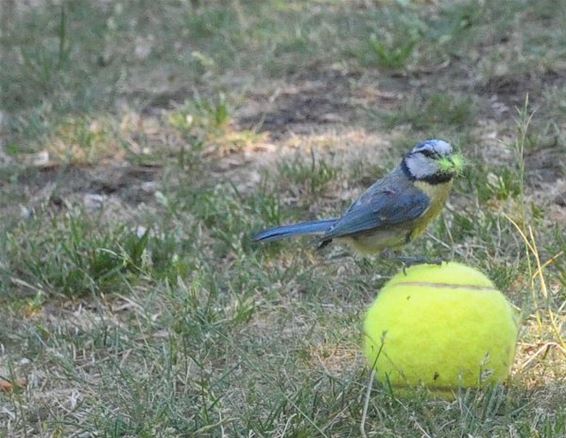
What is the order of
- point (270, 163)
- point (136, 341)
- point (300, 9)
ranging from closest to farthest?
point (136, 341) < point (270, 163) < point (300, 9)

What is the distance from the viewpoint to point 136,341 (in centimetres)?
375

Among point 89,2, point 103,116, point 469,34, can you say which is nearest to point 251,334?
point 103,116

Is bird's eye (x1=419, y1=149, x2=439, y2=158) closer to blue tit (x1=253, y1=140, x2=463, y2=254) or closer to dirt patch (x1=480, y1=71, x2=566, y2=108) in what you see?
blue tit (x1=253, y1=140, x2=463, y2=254)

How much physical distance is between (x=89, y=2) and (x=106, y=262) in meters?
3.96

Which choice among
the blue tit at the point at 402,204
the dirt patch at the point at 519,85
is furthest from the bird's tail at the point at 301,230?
the dirt patch at the point at 519,85

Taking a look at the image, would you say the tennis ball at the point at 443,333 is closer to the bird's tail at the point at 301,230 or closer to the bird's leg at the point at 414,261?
the bird's leg at the point at 414,261

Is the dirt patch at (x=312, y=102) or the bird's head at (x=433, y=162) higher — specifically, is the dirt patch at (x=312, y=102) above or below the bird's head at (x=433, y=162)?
below

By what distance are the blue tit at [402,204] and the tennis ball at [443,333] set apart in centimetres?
41

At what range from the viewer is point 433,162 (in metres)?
3.44

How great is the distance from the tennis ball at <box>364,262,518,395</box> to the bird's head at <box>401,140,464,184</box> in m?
0.43

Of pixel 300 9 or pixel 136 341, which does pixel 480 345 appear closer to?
pixel 136 341

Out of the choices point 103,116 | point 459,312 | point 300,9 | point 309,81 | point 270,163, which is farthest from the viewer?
point 300,9

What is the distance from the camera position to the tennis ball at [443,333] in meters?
2.95

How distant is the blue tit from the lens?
3.44m
